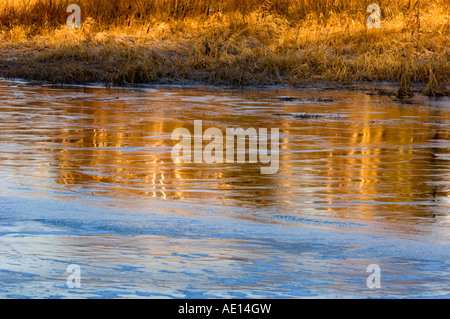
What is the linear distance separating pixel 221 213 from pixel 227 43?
638 inches

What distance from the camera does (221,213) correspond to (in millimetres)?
7625

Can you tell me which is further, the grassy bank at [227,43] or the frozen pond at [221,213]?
the grassy bank at [227,43]

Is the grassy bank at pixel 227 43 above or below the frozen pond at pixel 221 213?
above

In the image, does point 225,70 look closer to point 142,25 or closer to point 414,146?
point 142,25

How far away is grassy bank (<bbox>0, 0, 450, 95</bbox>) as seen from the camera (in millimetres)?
21172

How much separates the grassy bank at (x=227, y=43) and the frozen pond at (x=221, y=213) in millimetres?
7219

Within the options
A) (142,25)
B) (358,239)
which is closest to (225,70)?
(142,25)

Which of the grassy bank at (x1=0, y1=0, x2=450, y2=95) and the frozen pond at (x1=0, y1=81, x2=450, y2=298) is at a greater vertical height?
the grassy bank at (x1=0, y1=0, x2=450, y2=95)

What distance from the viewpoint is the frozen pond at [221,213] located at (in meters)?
5.81

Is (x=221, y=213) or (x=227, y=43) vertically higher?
(x=227, y=43)

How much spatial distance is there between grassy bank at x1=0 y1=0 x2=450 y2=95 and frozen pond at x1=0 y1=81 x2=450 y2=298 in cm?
722

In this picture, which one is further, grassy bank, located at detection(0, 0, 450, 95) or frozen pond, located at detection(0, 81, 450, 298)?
grassy bank, located at detection(0, 0, 450, 95)

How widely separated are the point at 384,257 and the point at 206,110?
970cm

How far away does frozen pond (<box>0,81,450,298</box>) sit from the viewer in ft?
19.1
